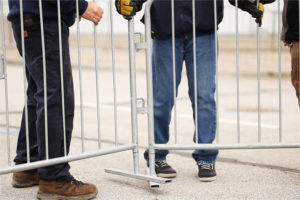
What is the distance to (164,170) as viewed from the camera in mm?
4461

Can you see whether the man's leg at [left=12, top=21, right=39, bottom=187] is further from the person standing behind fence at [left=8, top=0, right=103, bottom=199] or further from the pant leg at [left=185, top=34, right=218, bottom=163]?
the pant leg at [left=185, top=34, right=218, bottom=163]

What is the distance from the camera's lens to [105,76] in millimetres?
14039

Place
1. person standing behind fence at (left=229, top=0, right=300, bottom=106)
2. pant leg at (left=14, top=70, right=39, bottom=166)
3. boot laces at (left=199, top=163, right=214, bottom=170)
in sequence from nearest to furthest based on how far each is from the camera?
pant leg at (left=14, top=70, right=39, bottom=166) → person standing behind fence at (left=229, top=0, right=300, bottom=106) → boot laces at (left=199, top=163, right=214, bottom=170)

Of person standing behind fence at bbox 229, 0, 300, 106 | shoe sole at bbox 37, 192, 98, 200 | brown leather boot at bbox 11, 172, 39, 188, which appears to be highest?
person standing behind fence at bbox 229, 0, 300, 106

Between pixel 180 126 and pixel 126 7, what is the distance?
324 centimetres

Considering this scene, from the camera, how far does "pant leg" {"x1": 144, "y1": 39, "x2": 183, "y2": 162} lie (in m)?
4.46

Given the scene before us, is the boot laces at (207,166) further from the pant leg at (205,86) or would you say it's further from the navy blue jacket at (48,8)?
the navy blue jacket at (48,8)

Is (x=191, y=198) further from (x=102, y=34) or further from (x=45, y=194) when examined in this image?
(x=102, y=34)

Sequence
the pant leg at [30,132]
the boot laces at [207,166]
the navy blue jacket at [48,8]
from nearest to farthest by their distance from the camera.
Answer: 1. the navy blue jacket at [48,8]
2. the pant leg at [30,132]
3. the boot laces at [207,166]

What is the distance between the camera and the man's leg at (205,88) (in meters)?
4.40

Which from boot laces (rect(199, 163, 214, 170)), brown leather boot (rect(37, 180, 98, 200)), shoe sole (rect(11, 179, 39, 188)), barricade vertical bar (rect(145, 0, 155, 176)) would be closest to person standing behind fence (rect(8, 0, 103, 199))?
brown leather boot (rect(37, 180, 98, 200))

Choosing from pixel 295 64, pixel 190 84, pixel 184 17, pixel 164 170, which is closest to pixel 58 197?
pixel 164 170

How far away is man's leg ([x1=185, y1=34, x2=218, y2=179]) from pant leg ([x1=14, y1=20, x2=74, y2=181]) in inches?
42.2

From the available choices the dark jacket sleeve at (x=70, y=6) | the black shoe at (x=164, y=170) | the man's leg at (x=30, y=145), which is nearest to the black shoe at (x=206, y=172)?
the black shoe at (x=164, y=170)
